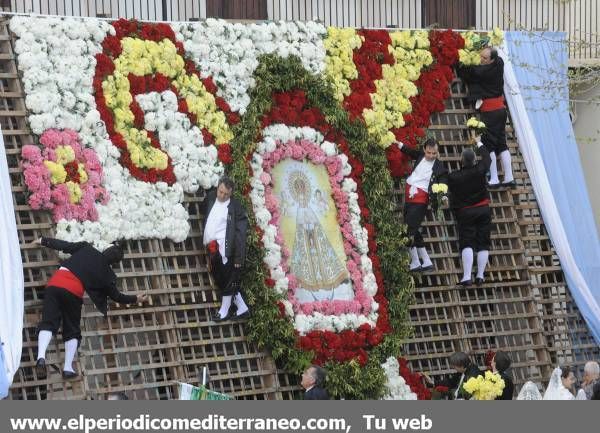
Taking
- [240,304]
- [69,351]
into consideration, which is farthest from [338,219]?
[69,351]

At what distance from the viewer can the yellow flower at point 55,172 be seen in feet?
48.8

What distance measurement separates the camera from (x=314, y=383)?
14.5 meters

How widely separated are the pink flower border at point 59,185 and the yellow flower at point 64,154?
0.04 meters

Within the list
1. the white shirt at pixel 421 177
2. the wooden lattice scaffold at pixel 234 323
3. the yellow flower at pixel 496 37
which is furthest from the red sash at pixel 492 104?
the white shirt at pixel 421 177

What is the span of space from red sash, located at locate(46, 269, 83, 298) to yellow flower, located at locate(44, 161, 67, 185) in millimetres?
905

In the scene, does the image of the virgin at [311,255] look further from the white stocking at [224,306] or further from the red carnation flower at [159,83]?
the red carnation flower at [159,83]

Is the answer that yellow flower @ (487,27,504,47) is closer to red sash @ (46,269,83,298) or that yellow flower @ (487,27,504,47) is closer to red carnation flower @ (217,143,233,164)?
red carnation flower @ (217,143,233,164)

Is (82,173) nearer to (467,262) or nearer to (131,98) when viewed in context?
(131,98)

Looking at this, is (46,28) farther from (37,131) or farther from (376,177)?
(376,177)

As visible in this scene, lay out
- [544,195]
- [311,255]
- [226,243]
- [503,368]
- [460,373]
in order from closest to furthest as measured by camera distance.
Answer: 1. [503,368]
2. [226,243]
3. [460,373]
4. [311,255]
5. [544,195]

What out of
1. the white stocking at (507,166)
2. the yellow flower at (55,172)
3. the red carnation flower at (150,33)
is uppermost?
the red carnation flower at (150,33)

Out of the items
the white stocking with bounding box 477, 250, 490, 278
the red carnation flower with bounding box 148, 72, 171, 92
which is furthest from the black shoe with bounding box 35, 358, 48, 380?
the white stocking with bounding box 477, 250, 490, 278

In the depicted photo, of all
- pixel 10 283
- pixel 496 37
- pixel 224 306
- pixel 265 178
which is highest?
pixel 496 37

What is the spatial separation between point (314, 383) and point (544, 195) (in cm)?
490
